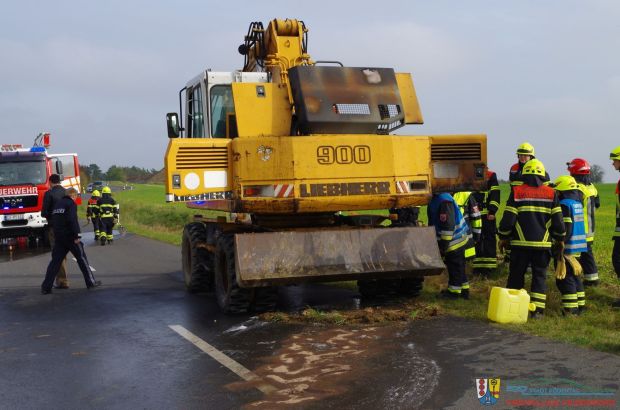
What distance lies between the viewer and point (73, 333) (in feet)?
25.4

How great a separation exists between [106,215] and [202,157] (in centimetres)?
1289

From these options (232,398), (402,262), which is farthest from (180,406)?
(402,262)

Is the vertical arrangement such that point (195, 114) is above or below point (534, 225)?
above

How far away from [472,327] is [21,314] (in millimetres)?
6047

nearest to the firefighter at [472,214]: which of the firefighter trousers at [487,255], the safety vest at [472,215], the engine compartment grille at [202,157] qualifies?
the safety vest at [472,215]

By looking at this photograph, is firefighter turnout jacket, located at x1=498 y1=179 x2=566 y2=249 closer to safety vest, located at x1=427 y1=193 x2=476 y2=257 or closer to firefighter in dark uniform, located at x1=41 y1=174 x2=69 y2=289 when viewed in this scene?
safety vest, located at x1=427 y1=193 x2=476 y2=257

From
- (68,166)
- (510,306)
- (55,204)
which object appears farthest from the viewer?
(68,166)

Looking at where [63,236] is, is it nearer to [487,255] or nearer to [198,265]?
[198,265]

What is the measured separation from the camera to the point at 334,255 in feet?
26.2

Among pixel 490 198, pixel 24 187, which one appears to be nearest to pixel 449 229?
pixel 490 198

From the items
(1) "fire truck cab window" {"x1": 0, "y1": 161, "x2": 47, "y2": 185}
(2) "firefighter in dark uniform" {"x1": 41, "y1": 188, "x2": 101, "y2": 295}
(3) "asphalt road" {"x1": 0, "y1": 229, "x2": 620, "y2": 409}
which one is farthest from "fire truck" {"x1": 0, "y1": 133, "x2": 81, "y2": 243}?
(3) "asphalt road" {"x1": 0, "y1": 229, "x2": 620, "y2": 409}

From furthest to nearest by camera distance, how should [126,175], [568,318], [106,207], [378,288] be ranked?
[126,175] → [106,207] → [378,288] → [568,318]

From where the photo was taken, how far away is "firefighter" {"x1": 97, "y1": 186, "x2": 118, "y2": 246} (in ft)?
65.1

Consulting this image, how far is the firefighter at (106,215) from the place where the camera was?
1984cm
